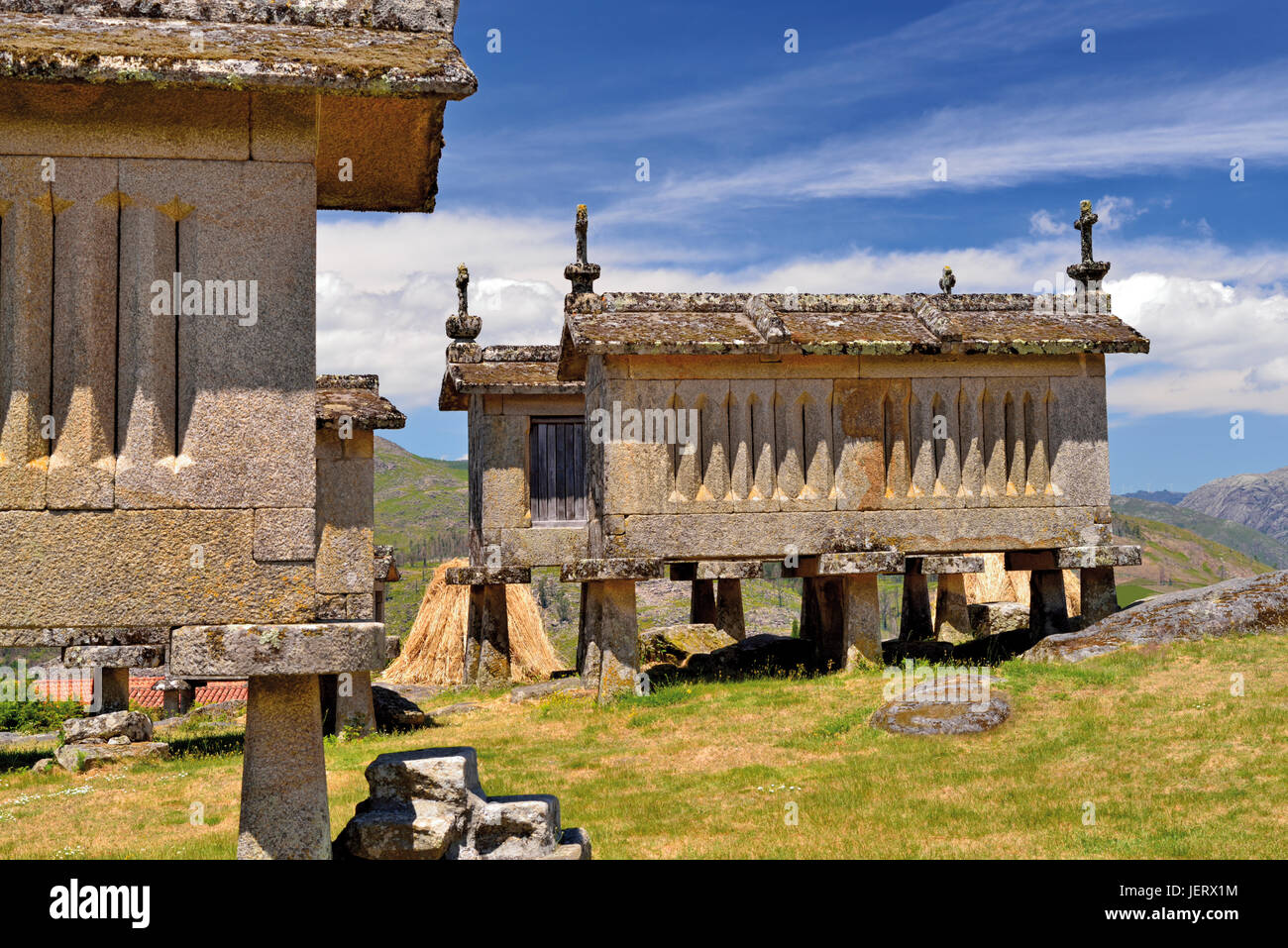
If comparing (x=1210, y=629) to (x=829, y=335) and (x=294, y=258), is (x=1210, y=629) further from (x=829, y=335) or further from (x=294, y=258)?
(x=294, y=258)

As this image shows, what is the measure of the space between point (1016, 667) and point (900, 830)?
620 centimetres

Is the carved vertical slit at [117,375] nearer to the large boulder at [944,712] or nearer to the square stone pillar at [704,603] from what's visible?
the large boulder at [944,712]

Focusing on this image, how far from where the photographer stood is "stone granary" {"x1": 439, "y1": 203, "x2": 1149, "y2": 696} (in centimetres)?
1620

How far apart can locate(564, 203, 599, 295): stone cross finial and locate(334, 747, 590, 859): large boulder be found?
507 inches

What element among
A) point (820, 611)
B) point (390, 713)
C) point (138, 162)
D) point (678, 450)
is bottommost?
point (390, 713)

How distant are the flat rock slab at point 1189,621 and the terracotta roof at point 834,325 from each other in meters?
4.03

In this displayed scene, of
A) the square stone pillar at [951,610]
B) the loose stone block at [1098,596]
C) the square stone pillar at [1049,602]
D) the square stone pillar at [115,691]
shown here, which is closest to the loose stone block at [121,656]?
the square stone pillar at [115,691]

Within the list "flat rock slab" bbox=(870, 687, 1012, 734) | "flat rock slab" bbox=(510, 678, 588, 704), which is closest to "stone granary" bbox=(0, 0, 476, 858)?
"flat rock slab" bbox=(870, 687, 1012, 734)

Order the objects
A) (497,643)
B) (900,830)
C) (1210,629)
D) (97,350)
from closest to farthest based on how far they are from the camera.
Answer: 1. (97,350)
2. (900,830)
3. (1210,629)
4. (497,643)

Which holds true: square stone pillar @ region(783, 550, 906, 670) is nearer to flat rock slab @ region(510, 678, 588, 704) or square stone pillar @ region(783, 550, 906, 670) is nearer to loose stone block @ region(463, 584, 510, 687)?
flat rock slab @ region(510, 678, 588, 704)

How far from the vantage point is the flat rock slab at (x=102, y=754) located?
624 inches

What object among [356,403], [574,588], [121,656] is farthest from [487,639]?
[574,588]

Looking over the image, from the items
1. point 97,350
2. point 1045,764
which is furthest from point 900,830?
point 97,350
